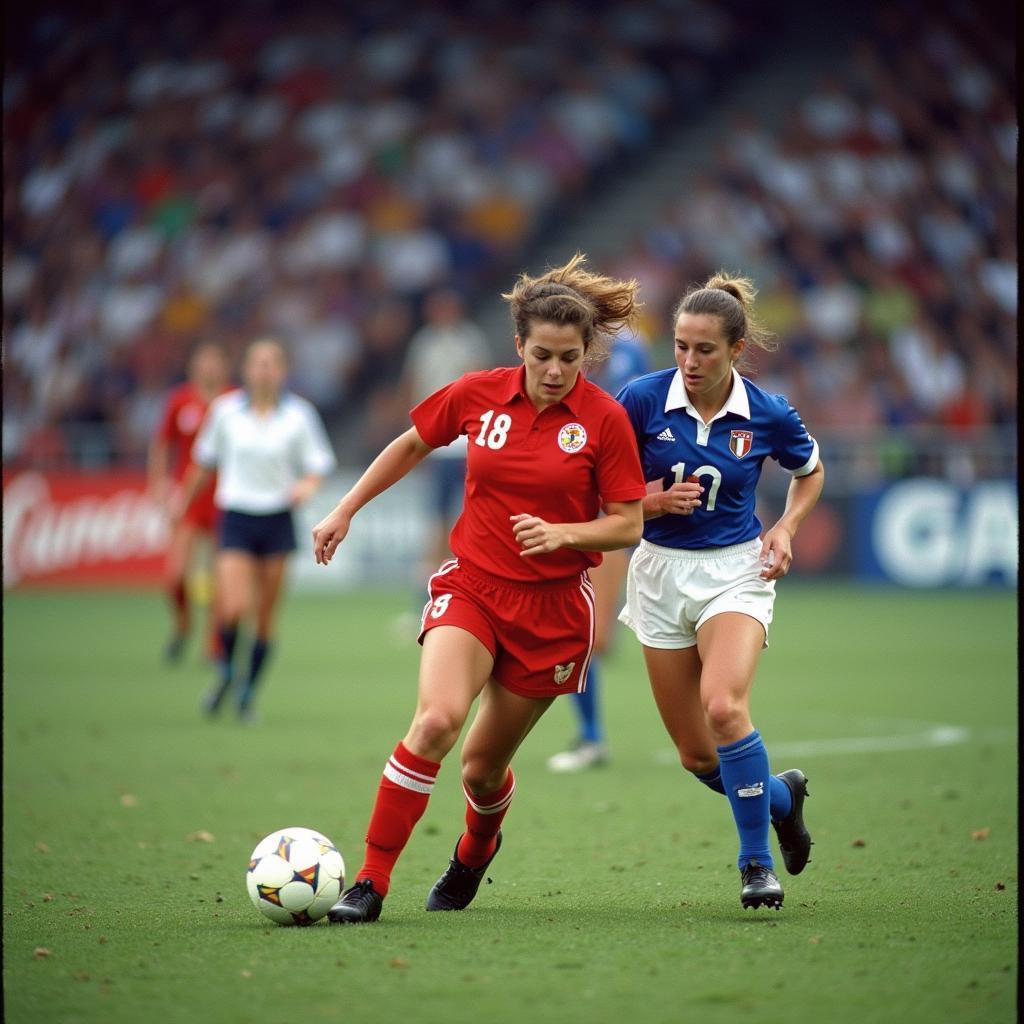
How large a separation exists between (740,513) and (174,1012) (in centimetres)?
266

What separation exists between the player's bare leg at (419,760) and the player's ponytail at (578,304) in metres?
1.07

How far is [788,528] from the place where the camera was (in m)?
5.79

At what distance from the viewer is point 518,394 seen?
5.50m

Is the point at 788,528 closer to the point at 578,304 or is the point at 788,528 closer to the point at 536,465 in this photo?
the point at 536,465

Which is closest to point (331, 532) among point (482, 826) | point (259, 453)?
point (482, 826)

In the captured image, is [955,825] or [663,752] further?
[663,752]

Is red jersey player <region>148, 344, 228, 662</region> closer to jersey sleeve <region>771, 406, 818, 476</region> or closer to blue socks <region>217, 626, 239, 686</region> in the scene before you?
blue socks <region>217, 626, 239, 686</region>

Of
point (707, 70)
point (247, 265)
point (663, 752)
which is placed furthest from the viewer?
point (707, 70)

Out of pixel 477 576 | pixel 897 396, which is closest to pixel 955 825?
pixel 477 576

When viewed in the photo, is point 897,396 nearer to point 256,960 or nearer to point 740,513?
point 740,513

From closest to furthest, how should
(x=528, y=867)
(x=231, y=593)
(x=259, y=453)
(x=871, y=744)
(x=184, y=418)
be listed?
(x=528, y=867) → (x=871, y=744) → (x=231, y=593) → (x=259, y=453) → (x=184, y=418)

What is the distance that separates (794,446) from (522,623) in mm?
1267

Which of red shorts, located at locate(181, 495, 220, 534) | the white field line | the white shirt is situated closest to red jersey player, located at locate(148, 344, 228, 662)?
red shorts, located at locate(181, 495, 220, 534)

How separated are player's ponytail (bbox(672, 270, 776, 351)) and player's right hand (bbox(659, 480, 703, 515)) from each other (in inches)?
20.9
